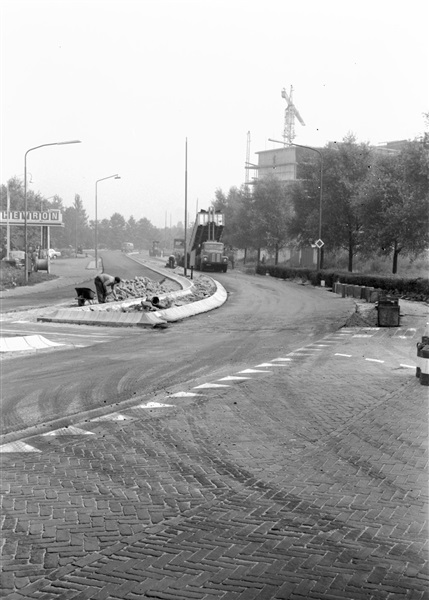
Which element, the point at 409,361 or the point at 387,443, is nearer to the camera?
the point at 387,443

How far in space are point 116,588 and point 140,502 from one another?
6.14 ft

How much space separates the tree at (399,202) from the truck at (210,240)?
19851 millimetres

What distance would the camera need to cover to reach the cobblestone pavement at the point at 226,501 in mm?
5160

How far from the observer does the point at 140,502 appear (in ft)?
22.7

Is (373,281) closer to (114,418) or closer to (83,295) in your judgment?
(83,295)

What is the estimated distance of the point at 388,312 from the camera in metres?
22.7

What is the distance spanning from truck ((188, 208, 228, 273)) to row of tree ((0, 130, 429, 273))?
647 cm

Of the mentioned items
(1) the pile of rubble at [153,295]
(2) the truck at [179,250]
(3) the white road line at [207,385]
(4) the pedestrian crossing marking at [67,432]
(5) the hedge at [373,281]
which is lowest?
(4) the pedestrian crossing marking at [67,432]

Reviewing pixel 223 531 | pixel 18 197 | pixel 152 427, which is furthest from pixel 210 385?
pixel 18 197

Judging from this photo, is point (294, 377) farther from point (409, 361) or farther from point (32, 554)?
point (32, 554)

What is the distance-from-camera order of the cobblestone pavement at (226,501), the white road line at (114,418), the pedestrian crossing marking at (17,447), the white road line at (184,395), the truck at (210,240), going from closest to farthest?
the cobblestone pavement at (226,501), the pedestrian crossing marking at (17,447), the white road line at (114,418), the white road line at (184,395), the truck at (210,240)

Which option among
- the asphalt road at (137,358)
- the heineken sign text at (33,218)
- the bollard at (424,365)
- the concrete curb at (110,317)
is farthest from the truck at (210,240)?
the bollard at (424,365)

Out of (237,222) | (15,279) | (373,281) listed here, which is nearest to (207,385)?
(373,281)

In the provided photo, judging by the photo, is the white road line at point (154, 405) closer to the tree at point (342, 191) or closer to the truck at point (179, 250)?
the tree at point (342, 191)
